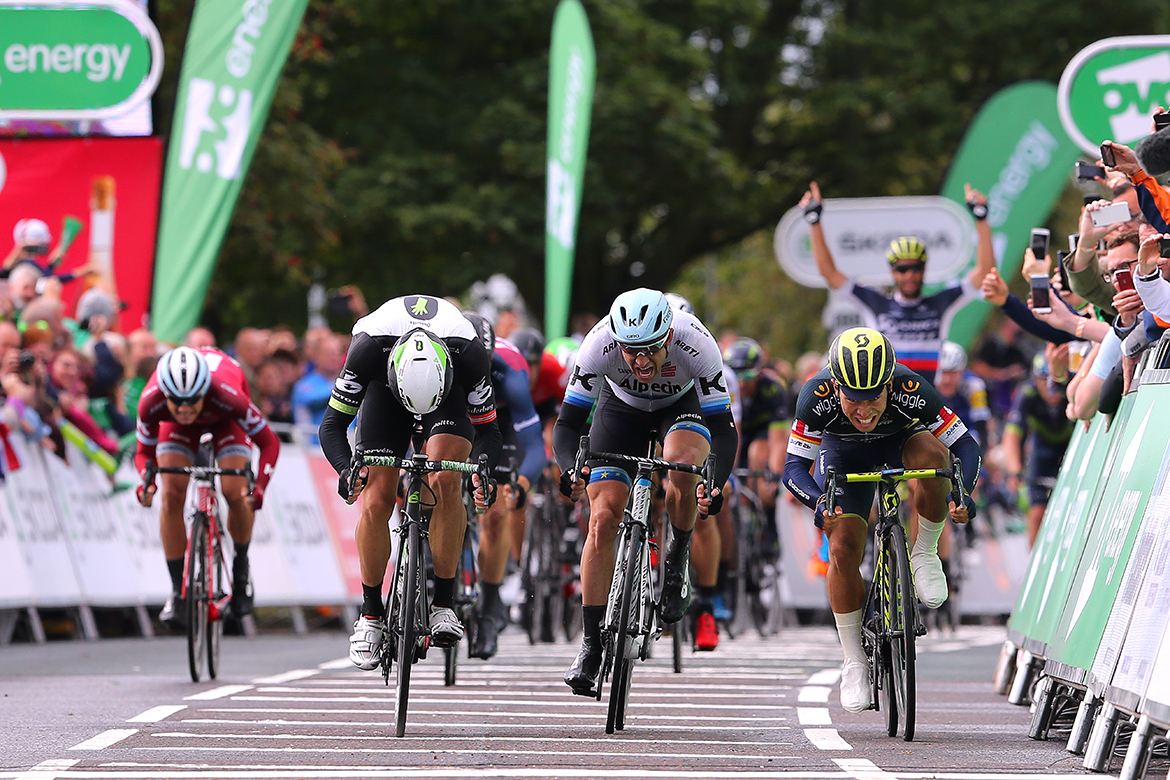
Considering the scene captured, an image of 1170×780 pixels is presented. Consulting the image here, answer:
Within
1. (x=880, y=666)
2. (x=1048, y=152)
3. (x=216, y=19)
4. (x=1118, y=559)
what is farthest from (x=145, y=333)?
(x=1048, y=152)

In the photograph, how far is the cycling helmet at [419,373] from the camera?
8.94m

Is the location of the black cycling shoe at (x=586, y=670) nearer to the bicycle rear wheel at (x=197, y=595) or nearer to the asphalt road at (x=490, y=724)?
the asphalt road at (x=490, y=724)

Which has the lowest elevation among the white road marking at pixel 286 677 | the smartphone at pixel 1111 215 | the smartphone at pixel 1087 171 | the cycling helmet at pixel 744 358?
the white road marking at pixel 286 677

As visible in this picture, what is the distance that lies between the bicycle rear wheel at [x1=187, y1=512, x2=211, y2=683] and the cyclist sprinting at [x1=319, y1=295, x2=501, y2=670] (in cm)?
256

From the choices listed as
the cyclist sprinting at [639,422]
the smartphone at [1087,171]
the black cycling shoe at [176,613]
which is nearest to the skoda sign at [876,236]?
the black cycling shoe at [176,613]

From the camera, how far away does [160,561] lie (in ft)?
56.6

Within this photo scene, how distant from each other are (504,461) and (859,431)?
421cm

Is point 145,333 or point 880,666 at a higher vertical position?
point 145,333

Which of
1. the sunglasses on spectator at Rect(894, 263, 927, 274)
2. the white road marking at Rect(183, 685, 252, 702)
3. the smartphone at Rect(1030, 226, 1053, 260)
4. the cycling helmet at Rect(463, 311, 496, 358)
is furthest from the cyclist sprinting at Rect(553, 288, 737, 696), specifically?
the sunglasses on spectator at Rect(894, 263, 927, 274)

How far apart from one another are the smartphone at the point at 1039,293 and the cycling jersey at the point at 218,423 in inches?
179

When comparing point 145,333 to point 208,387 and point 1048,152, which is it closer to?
point 208,387

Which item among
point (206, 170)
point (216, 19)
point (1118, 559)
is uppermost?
point (216, 19)

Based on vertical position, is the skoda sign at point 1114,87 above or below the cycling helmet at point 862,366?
above

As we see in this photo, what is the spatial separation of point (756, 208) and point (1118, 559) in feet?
86.4
